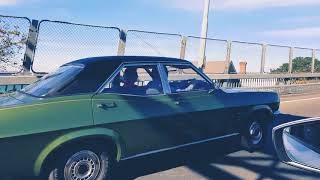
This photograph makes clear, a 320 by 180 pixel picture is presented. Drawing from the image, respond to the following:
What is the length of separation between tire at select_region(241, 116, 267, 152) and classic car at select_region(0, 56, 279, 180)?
1.36 feet

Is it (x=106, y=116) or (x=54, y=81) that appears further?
(x=54, y=81)

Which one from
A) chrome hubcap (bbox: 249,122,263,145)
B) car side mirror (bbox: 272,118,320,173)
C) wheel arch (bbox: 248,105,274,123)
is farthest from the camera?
chrome hubcap (bbox: 249,122,263,145)

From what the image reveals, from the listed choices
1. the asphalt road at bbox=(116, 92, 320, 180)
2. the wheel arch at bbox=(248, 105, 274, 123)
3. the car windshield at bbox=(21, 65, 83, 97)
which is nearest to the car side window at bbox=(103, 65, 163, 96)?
the car windshield at bbox=(21, 65, 83, 97)

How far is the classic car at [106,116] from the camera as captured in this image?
164 inches

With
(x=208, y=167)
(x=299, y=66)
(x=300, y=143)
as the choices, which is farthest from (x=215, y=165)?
(x=299, y=66)

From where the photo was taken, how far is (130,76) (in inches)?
213

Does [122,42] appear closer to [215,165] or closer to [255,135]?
[255,135]

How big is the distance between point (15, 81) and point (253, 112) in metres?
5.05

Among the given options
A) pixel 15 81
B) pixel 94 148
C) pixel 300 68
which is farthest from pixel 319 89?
pixel 94 148

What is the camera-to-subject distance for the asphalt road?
5449 mm

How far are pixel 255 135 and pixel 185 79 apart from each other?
5.95 feet

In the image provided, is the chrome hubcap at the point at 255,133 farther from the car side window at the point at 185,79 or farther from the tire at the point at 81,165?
the tire at the point at 81,165

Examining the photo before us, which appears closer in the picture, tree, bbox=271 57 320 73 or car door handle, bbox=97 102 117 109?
car door handle, bbox=97 102 117 109

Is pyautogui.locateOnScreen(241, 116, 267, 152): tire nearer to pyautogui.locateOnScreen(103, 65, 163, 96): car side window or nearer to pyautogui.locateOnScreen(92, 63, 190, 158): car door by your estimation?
pyautogui.locateOnScreen(92, 63, 190, 158): car door
